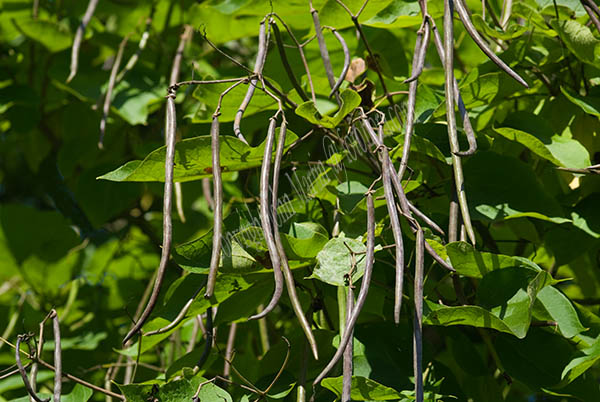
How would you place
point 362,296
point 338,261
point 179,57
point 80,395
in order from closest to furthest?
point 362,296, point 338,261, point 80,395, point 179,57

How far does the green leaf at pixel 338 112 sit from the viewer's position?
2.26ft

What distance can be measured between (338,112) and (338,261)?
0.16 m

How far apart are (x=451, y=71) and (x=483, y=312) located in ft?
0.70

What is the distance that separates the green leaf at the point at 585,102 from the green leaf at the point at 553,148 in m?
0.04

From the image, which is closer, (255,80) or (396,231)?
(396,231)

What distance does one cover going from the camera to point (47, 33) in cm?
110

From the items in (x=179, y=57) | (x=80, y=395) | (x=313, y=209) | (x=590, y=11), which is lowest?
(x=80, y=395)

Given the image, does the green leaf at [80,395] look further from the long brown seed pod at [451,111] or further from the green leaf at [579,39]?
the green leaf at [579,39]

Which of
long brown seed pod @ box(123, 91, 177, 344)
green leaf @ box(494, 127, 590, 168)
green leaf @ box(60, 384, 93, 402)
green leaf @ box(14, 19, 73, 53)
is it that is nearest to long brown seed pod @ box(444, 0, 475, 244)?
green leaf @ box(494, 127, 590, 168)

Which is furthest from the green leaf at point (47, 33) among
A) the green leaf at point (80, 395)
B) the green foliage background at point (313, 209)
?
the green leaf at point (80, 395)

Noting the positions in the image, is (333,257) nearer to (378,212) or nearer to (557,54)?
(378,212)

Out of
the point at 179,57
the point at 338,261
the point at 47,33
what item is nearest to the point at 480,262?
the point at 338,261

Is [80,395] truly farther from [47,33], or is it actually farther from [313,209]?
[47,33]

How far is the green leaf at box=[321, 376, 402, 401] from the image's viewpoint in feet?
1.97
